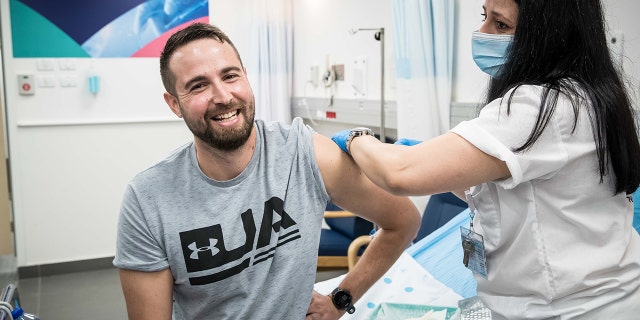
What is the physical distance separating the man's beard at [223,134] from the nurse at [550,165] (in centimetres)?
37

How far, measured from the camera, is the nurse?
1030 mm

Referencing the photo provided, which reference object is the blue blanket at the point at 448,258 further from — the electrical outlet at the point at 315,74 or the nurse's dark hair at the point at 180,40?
the electrical outlet at the point at 315,74

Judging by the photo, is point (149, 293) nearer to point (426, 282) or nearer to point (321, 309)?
point (321, 309)

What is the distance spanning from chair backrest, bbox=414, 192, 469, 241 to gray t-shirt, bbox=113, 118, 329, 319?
1.63 metres

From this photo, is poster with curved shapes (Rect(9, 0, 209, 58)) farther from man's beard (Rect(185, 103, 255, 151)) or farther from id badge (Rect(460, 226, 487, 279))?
id badge (Rect(460, 226, 487, 279))

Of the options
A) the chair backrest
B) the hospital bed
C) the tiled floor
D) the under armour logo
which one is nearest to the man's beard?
the under armour logo

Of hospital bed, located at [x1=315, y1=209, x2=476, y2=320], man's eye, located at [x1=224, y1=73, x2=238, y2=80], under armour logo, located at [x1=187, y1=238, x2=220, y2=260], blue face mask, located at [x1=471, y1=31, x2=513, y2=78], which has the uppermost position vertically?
blue face mask, located at [x1=471, y1=31, x2=513, y2=78]

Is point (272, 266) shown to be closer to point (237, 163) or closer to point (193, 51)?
point (237, 163)

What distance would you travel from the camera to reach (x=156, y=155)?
4691 millimetres

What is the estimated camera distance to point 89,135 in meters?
4.44

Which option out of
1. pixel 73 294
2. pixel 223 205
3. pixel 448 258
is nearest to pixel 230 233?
pixel 223 205

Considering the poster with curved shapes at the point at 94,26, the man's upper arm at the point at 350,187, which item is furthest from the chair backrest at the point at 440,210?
the poster with curved shapes at the point at 94,26

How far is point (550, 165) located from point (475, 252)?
29 cm

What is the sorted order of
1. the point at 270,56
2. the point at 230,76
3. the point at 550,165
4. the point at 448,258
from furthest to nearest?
1. the point at 270,56
2. the point at 448,258
3. the point at 230,76
4. the point at 550,165
